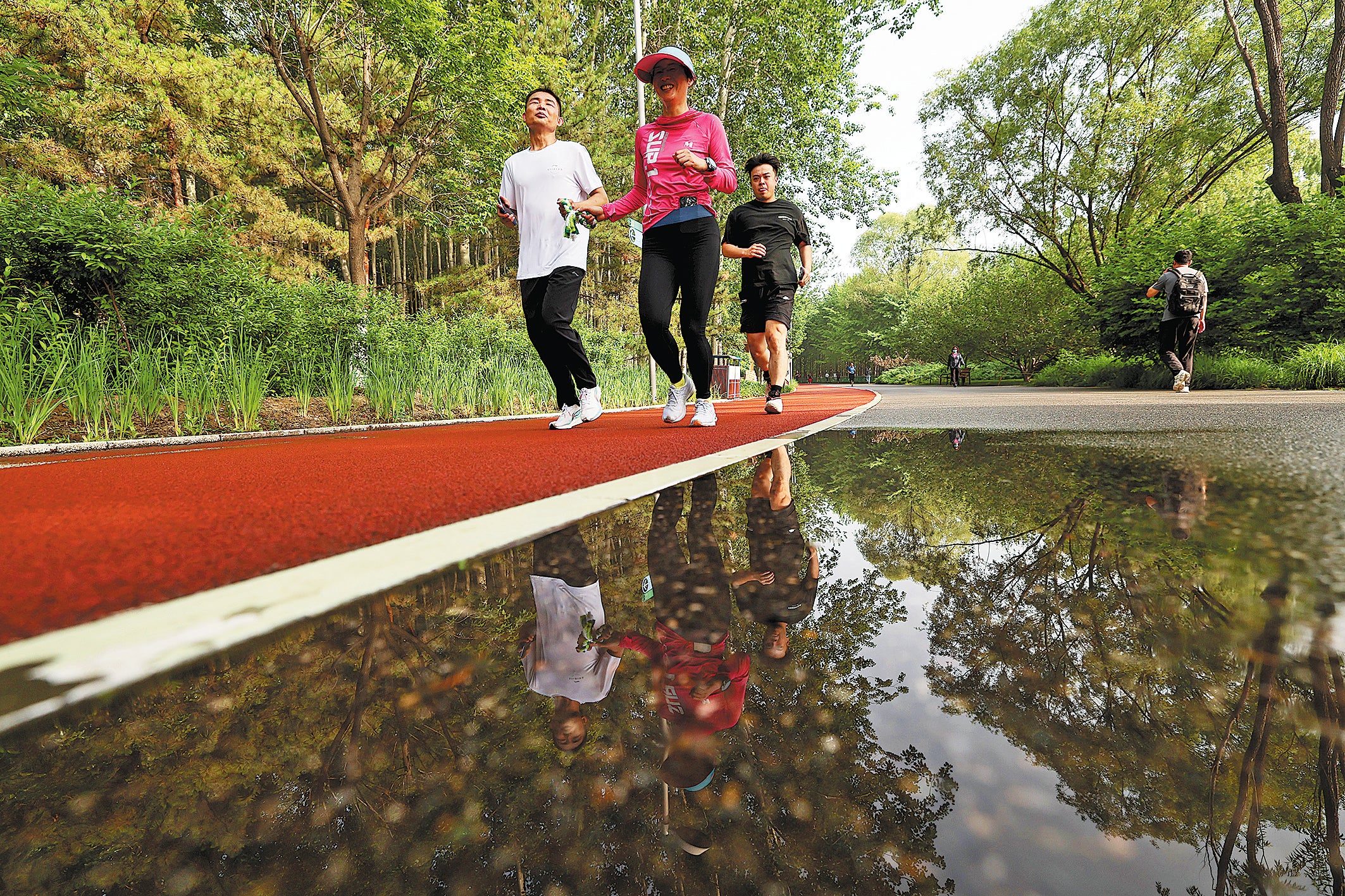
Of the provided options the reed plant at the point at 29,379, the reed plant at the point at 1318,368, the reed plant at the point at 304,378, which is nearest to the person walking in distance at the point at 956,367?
the reed plant at the point at 1318,368

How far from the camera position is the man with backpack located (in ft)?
32.3

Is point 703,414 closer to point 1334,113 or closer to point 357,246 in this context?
point 357,246

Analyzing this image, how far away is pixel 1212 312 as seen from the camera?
12.2 metres

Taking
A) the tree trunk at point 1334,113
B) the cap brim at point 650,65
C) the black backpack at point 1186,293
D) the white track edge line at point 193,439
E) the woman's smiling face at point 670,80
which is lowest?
the white track edge line at point 193,439

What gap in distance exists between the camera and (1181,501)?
1613 millimetres

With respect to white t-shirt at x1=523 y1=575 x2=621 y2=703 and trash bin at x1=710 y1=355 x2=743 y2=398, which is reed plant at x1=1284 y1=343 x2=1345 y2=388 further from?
white t-shirt at x1=523 y1=575 x2=621 y2=703

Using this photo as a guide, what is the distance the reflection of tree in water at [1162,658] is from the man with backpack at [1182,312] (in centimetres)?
1069

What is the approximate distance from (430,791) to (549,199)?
4.69 metres

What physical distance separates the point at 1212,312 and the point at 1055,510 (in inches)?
582

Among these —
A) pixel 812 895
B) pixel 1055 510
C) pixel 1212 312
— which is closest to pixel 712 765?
pixel 812 895

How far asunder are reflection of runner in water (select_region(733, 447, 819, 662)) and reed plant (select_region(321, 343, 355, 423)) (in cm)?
582

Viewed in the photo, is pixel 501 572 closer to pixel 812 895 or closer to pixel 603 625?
pixel 603 625

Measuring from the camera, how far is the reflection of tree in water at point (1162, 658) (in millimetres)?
474

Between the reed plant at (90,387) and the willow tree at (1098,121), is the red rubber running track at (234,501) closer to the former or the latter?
the reed plant at (90,387)
